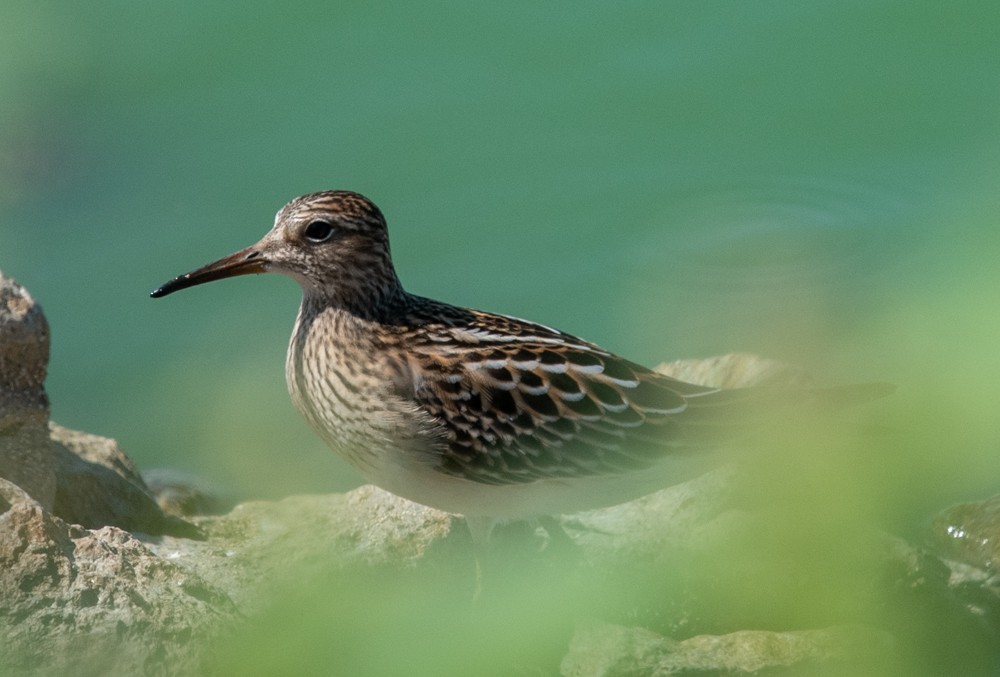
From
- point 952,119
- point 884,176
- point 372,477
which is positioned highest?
point 952,119

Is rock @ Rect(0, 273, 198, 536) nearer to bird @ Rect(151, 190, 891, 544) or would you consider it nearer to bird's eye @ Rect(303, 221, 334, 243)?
bird @ Rect(151, 190, 891, 544)

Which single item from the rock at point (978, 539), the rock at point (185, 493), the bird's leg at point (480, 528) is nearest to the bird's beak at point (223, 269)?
the bird's leg at point (480, 528)

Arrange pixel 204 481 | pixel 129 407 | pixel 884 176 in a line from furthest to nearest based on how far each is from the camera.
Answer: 1. pixel 884 176
2. pixel 129 407
3. pixel 204 481

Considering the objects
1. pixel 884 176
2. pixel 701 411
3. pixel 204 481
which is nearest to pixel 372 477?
pixel 701 411

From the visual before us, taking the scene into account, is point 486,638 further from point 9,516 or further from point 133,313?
point 133,313

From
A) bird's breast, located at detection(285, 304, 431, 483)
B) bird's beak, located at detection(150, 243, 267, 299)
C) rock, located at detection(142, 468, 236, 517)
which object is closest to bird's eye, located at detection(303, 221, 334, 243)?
bird's beak, located at detection(150, 243, 267, 299)

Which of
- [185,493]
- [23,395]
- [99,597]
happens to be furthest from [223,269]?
[99,597]

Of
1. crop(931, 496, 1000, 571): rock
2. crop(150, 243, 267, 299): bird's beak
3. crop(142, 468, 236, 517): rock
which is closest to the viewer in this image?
crop(931, 496, 1000, 571): rock
